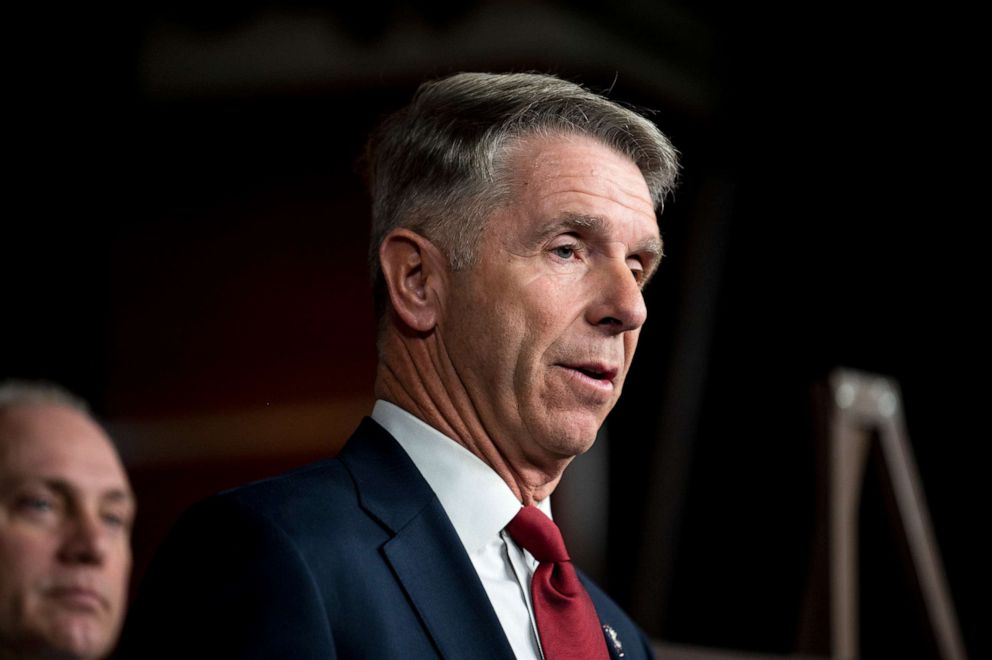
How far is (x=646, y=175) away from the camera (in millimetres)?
1009

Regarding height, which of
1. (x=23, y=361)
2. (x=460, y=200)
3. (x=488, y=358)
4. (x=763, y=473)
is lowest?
(x=763, y=473)

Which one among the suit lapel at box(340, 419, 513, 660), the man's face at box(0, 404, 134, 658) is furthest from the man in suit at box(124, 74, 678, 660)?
the man's face at box(0, 404, 134, 658)

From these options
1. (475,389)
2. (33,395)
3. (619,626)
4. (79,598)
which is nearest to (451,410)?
(475,389)

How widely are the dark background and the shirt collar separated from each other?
0.34ft

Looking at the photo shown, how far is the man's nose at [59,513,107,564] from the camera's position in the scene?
1431 mm

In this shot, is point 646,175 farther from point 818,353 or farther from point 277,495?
point 818,353

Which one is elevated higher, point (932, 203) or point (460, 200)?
point (460, 200)

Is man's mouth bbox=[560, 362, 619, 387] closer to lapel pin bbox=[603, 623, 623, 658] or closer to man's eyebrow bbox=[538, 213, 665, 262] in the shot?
man's eyebrow bbox=[538, 213, 665, 262]

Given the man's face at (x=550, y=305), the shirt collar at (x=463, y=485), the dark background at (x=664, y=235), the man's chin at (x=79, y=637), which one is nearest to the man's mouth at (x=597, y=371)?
the man's face at (x=550, y=305)

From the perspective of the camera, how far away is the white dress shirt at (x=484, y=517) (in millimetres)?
922

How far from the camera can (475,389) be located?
3.07ft

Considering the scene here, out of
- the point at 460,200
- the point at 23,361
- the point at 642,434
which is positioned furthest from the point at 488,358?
the point at 642,434

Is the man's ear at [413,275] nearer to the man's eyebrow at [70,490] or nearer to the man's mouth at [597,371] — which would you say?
the man's mouth at [597,371]

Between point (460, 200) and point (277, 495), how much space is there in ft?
0.86
